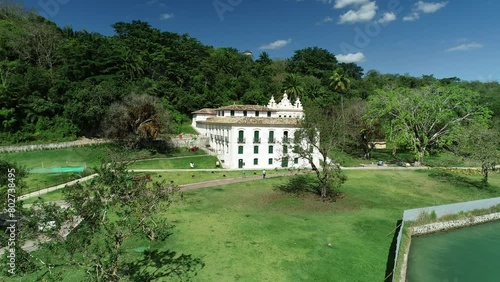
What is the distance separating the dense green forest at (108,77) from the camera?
4962 cm

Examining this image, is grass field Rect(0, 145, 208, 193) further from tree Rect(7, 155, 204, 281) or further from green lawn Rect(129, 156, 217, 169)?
tree Rect(7, 155, 204, 281)

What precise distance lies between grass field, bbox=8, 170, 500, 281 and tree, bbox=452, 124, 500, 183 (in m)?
3.54

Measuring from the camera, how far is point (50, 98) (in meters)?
50.9

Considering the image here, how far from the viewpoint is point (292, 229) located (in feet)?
77.2

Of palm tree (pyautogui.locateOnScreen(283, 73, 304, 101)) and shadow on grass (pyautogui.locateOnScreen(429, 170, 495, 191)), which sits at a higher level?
palm tree (pyautogui.locateOnScreen(283, 73, 304, 101))

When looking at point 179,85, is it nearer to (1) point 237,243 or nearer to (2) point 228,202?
(2) point 228,202

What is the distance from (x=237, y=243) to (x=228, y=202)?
9.02 meters

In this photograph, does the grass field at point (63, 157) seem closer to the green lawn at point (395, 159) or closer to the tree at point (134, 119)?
the tree at point (134, 119)

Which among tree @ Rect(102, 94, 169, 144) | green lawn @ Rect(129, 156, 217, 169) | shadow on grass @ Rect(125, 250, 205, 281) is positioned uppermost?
tree @ Rect(102, 94, 169, 144)

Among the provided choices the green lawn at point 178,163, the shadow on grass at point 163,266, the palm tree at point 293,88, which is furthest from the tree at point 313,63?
the shadow on grass at point 163,266

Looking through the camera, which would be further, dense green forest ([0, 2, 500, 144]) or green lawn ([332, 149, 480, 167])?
green lawn ([332, 149, 480, 167])

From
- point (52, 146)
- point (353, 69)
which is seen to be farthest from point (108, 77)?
point (353, 69)

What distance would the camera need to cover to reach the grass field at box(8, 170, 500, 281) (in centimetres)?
1788

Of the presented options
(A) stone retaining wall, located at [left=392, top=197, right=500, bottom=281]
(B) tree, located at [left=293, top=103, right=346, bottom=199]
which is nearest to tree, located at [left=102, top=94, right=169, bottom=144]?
(B) tree, located at [left=293, top=103, right=346, bottom=199]
